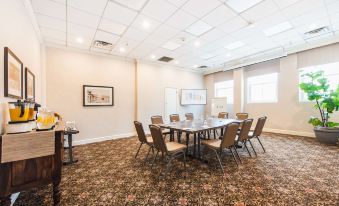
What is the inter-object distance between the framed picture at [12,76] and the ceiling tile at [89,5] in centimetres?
139

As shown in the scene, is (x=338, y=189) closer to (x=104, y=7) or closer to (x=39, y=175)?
(x=39, y=175)

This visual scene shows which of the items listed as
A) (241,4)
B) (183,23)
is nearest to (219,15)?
(241,4)

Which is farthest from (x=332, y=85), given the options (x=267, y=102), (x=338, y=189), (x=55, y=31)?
(x=55, y=31)

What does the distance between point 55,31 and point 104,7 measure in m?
1.77

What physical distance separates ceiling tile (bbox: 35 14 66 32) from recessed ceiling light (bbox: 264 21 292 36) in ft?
16.2

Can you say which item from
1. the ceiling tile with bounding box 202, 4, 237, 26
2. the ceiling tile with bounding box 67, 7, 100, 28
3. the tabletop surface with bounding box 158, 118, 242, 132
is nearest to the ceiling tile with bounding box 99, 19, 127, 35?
the ceiling tile with bounding box 67, 7, 100, 28

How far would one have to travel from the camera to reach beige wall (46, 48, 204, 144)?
4.38m

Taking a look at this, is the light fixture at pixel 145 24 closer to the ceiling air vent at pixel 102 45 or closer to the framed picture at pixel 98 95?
the ceiling air vent at pixel 102 45

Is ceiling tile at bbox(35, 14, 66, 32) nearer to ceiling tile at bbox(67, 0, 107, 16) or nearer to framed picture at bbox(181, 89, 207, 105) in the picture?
ceiling tile at bbox(67, 0, 107, 16)

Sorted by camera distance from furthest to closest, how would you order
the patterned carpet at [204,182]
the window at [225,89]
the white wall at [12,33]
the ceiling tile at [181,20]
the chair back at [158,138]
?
the window at [225,89] → the ceiling tile at [181,20] → the chair back at [158,138] → the patterned carpet at [204,182] → the white wall at [12,33]

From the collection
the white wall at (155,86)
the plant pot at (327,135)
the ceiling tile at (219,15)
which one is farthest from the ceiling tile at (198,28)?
the plant pot at (327,135)

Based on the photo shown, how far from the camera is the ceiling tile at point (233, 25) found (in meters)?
3.29

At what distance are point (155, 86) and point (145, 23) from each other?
314cm

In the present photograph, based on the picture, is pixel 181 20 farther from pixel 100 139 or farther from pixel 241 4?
pixel 100 139
